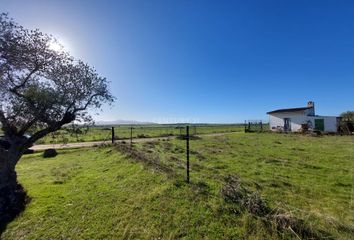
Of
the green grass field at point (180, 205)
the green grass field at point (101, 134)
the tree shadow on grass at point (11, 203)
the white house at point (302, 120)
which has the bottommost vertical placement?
the tree shadow on grass at point (11, 203)

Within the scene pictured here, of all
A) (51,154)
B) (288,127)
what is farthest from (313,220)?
(288,127)

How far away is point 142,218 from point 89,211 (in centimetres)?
161

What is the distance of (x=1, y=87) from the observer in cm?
709

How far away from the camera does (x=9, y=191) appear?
23.6ft

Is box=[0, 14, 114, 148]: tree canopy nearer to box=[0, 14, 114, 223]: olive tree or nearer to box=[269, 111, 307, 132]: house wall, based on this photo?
box=[0, 14, 114, 223]: olive tree

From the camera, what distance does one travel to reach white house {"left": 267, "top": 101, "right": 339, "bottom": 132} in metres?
32.5

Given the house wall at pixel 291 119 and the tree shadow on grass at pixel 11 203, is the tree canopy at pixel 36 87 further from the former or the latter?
the house wall at pixel 291 119

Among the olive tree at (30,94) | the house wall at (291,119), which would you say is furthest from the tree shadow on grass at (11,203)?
the house wall at (291,119)

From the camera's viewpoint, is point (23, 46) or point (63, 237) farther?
point (23, 46)

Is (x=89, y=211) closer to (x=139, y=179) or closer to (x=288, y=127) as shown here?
(x=139, y=179)

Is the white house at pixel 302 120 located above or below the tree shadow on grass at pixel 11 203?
above

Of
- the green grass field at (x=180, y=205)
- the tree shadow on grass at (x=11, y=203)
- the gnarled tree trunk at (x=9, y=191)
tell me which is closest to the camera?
the green grass field at (x=180, y=205)

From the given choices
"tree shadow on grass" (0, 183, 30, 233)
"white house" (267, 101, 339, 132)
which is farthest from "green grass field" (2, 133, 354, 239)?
"white house" (267, 101, 339, 132)

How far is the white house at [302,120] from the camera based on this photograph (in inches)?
1281
